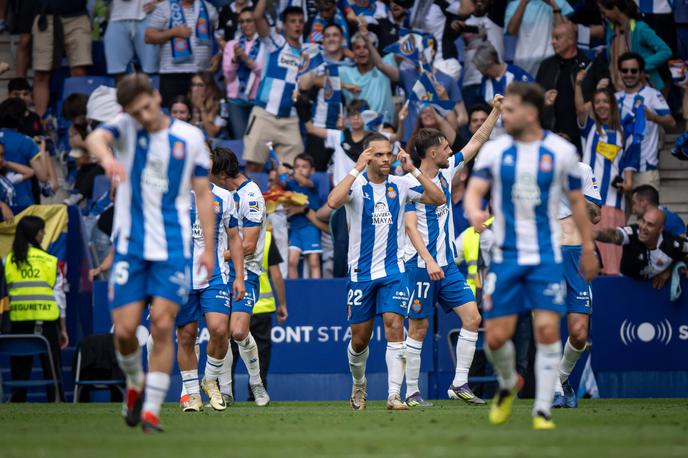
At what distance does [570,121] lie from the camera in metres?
18.1

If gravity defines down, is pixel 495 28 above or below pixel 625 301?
above

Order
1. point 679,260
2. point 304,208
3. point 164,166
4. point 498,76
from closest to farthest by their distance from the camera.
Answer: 1. point 164,166
2. point 679,260
3. point 304,208
4. point 498,76

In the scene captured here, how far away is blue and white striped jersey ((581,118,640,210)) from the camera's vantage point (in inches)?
690

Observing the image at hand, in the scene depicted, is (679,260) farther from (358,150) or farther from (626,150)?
(358,150)

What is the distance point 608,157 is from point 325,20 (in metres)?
5.02

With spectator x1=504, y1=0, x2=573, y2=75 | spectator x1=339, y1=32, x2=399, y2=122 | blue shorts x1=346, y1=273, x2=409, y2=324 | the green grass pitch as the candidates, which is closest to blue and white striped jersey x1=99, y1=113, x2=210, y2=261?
the green grass pitch

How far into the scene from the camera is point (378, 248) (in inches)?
465

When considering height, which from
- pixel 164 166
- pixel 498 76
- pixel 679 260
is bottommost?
pixel 679 260

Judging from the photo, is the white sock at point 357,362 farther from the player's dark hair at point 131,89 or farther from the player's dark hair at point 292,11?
the player's dark hair at point 292,11

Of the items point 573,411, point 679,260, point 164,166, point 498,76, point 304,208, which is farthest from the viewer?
point 498,76

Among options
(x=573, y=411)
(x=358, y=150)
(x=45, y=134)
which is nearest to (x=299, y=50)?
(x=358, y=150)

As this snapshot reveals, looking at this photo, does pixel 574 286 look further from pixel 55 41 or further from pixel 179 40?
pixel 55 41

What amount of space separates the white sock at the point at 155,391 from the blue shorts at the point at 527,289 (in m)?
2.36

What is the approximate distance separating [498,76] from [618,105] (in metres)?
1.84
